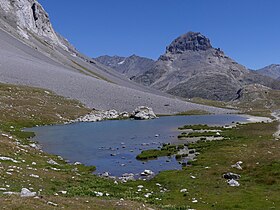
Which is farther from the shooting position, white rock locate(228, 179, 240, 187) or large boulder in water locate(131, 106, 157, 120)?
large boulder in water locate(131, 106, 157, 120)

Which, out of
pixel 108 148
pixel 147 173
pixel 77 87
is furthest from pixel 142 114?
pixel 147 173

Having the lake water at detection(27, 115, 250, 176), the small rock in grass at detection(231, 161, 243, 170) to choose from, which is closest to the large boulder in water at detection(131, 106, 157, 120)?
the lake water at detection(27, 115, 250, 176)

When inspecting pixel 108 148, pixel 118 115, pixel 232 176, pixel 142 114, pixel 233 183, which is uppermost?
pixel 232 176

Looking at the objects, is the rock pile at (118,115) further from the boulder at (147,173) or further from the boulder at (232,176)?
the boulder at (232,176)

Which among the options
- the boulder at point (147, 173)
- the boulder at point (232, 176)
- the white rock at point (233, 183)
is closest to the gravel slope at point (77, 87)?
the boulder at point (147, 173)

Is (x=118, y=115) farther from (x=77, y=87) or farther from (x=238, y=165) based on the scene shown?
(x=238, y=165)

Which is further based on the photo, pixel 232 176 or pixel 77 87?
pixel 77 87

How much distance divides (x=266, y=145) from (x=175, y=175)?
24.4 m

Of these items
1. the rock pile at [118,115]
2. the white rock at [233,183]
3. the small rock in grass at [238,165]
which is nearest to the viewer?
the white rock at [233,183]

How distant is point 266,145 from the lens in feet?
194

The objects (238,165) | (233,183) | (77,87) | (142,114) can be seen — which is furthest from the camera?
(77,87)

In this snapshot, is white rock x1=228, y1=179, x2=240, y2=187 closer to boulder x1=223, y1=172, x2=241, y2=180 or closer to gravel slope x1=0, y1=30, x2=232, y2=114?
boulder x1=223, y1=172, x2=241, y2=180

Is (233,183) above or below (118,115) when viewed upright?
above

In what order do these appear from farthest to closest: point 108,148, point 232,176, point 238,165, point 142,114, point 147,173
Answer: point 142,114, point 108,148, point 238,165, point 147,173, point 232,176
